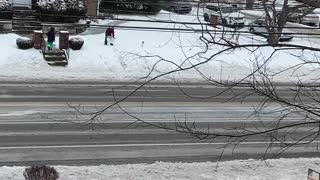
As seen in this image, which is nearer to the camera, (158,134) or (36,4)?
(158,134)

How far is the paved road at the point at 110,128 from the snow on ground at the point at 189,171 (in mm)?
1026

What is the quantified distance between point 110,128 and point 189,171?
166 inches

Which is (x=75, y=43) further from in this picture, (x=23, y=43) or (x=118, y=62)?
(x=23, y=43)

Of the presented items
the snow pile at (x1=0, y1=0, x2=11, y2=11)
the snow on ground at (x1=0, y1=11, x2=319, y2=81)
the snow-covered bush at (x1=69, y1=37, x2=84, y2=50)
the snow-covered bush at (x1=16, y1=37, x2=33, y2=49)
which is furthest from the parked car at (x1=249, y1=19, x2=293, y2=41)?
the snow pile at (x1=0, y1=0, x2=11, y2=11)

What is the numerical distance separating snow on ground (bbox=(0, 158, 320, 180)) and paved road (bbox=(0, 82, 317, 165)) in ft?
3.37

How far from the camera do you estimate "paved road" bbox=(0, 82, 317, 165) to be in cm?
1370

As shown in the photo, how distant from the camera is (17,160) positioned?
1292 cm

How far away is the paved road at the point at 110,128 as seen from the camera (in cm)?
1370

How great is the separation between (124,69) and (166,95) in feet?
24.6

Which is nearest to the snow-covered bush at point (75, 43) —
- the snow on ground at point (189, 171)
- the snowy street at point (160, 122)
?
the snowy street at point (160, 122)

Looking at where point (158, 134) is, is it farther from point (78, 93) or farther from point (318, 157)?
point (78, 93)

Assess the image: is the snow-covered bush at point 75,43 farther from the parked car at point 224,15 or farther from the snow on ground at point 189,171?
the parked car at point 224,15

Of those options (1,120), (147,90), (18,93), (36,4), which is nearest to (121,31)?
(36,4)

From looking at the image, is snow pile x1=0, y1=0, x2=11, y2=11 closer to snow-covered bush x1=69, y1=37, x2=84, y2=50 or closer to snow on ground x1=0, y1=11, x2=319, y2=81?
snow on ground x1=0, y1=11, x2=319, y2=81
